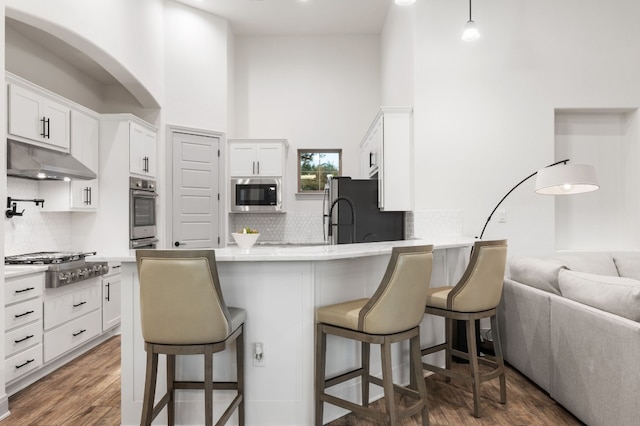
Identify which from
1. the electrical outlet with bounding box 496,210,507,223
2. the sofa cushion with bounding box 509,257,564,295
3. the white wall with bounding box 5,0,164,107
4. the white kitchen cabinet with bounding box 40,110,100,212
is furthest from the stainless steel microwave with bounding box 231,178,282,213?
the sofa cushion with bounding box 509,257,564,295

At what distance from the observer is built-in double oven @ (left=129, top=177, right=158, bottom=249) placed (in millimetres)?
4602

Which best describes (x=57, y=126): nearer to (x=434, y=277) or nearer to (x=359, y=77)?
(x=434, y=277)

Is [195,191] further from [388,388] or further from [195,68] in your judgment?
[388,388]

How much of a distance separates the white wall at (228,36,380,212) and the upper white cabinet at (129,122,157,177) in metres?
1.53

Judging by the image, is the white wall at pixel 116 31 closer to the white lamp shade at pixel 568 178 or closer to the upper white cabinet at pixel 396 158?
the upper white cabinet at pixel 396 158

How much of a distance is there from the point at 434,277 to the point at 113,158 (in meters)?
3.64

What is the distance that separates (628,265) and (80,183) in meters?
5.44

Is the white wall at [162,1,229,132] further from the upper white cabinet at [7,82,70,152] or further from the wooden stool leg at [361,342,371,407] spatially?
the wooden stool leg at [361,342,371,407]

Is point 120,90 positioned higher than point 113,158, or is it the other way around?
point 120,90

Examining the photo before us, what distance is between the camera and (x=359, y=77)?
6340 mm

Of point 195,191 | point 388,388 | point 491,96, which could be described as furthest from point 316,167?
point 388,388

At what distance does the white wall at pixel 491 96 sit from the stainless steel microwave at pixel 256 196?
2247 millimetres

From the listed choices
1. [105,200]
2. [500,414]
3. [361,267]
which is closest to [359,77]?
[105,200]

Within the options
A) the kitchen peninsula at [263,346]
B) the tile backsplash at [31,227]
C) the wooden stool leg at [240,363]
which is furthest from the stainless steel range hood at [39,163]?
the wooden stool leg at [240,363]
